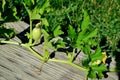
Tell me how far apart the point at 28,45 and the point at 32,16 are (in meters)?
0.18

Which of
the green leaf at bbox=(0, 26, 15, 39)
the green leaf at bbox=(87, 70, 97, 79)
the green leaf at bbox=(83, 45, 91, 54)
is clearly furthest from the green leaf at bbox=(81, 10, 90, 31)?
the green leaf at bbox=(0, 26, 15, 39)

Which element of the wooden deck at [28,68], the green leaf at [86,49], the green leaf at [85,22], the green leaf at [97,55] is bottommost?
the wooden deck at [28,68]

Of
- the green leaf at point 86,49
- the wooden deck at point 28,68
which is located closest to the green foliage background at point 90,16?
the wooden deck at point 28,68

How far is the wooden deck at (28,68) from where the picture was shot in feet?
6.09

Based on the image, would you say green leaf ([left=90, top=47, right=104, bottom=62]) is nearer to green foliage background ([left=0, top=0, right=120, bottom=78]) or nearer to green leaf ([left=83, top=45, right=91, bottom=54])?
green leaf ([left=83, top=45, right=91, bottom=54])

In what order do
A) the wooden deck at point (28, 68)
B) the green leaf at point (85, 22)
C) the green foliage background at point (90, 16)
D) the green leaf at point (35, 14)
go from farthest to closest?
the green foliage background at point (90, 16)
the green leaf at point (35, 14)
the green leaf at point (85, 22)
the wooden deck at point (28, 68)

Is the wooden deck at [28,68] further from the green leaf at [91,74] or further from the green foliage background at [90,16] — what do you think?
the green foliage background at [90,16]

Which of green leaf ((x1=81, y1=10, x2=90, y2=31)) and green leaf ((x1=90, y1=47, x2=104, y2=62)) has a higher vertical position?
green leaf ((x1=81, y1=10, x2=90, y2=31))

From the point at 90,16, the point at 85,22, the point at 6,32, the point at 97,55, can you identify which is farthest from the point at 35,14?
the point at 90,16

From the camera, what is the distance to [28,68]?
1.95 metres

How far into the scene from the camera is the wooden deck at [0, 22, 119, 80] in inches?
73.1

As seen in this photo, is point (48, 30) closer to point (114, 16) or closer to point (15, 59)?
point (15, 59)

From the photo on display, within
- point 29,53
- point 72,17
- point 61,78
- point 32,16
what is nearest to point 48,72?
point 61,78

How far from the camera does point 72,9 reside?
346 centimetres
